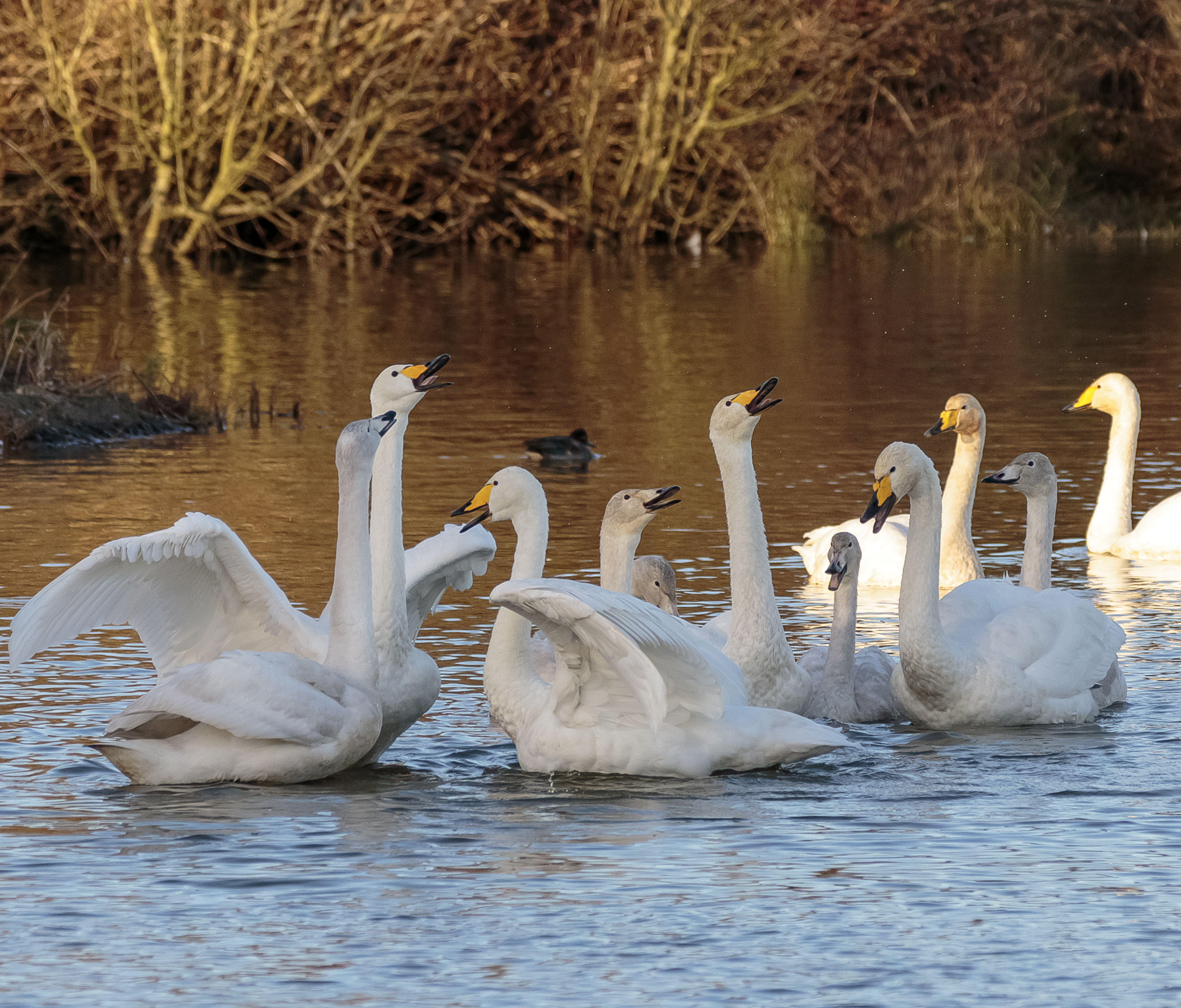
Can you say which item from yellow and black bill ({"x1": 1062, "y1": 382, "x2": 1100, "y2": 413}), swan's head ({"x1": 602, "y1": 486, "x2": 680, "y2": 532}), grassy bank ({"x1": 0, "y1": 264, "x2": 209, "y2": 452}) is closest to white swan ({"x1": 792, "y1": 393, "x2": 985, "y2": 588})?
swan's head ({"x1": 602, "y1": 486, "x2": 680, "y2": 532})

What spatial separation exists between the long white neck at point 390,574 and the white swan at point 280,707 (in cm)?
18

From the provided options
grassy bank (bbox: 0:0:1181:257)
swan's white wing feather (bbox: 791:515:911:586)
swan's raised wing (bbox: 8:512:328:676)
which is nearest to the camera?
swan's raised wing (bbox: 8:512:328:676)

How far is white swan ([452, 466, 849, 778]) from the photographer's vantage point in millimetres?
7055

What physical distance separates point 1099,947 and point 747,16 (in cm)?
3370

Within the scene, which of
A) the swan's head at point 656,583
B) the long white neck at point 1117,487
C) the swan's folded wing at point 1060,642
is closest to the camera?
the swan's folded wing at point 1060,642

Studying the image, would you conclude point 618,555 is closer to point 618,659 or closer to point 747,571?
point 747,571

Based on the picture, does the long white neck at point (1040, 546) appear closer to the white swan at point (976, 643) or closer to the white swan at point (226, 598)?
the white swan at point (976, 643)

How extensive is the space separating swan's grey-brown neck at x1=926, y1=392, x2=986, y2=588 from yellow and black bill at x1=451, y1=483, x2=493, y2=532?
314cm

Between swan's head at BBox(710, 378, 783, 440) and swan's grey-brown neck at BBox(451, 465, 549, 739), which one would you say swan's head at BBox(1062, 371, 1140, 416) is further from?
swan's grey-brown neck at BBox(451, 465, 549, 739)

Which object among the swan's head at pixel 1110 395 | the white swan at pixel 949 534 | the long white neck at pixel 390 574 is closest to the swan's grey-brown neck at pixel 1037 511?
the white swan at pixel 949 534

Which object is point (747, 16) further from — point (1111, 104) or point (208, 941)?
point (208, 941)

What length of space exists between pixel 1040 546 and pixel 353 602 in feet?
11.5

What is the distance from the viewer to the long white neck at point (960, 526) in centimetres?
1081

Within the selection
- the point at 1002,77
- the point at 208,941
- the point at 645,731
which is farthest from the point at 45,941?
the point at 1002,77
